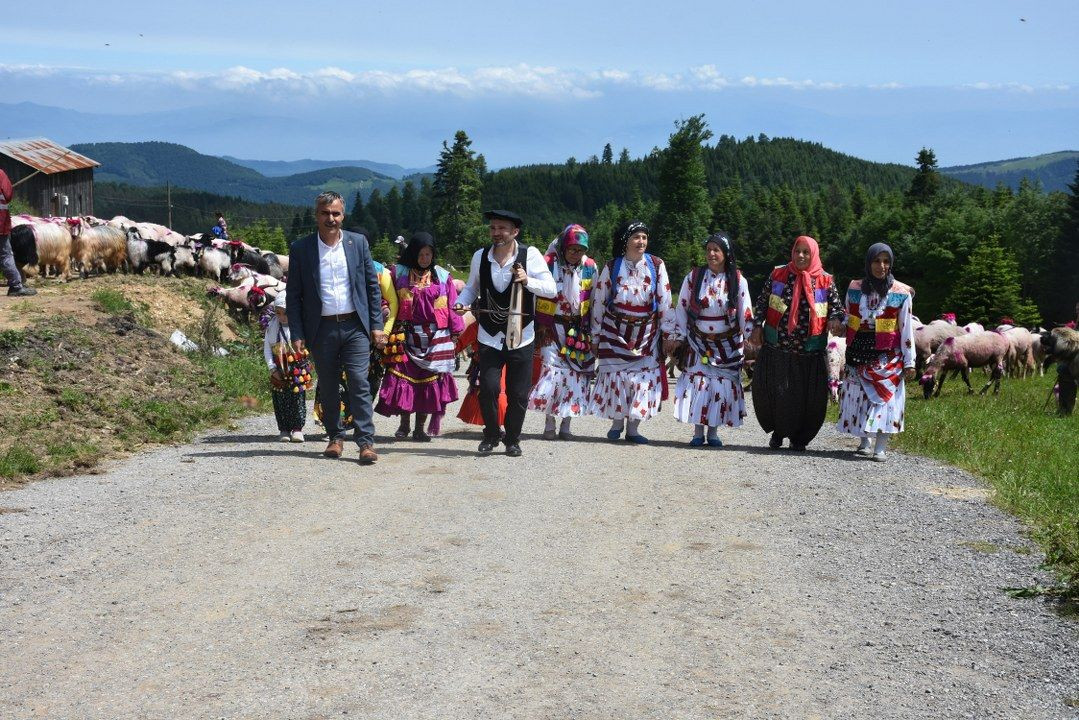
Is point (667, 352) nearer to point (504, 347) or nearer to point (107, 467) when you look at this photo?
point (504, 347)

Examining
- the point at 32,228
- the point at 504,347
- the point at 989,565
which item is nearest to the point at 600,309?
the point at 504,347

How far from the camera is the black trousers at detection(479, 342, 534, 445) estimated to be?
1109 centimetres

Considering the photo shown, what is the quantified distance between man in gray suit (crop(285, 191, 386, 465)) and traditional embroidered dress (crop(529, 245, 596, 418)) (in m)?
2.59

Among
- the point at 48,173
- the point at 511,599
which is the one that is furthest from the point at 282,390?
the point at 48,173

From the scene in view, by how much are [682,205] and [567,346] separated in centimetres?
10324

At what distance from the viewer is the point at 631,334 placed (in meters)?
12.6

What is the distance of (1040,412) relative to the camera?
17.9m

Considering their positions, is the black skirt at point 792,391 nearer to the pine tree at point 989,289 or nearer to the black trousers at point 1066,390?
the black trousers at point 1066,390

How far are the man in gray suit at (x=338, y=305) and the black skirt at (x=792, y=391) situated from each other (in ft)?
13.2

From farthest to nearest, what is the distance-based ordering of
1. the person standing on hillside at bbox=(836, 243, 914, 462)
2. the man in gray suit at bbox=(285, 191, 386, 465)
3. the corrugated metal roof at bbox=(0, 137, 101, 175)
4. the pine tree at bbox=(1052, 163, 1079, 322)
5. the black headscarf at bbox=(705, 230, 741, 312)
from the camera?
the pine tree at bbox=(1052, 163, 1079, 322)
the corrugated metal roof at bbox=(0, 137, 101, 175)
the black headscarf at bbox=(705, 230, 741, 312)
the person standing on hillside at bbox=(836, 243, 914, 462)
the man in gray suit at bbox=(285, 191, 386, 465)

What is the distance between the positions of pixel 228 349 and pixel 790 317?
10.7 m

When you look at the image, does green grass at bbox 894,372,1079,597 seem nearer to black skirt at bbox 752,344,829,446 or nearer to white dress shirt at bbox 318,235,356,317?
black skirt at bbox 752,344,829,446

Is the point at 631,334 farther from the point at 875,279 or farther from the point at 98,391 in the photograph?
the point at 98,391

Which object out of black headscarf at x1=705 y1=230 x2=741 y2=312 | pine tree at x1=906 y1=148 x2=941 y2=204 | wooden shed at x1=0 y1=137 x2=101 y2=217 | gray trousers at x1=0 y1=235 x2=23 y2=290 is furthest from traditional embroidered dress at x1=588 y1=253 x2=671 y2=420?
pine tree at x1=906 y1=148 x2=941 y2=204
